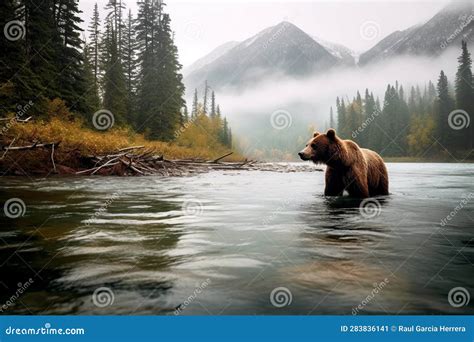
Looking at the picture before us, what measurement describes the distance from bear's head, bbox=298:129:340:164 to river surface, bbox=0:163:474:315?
228 centimetres

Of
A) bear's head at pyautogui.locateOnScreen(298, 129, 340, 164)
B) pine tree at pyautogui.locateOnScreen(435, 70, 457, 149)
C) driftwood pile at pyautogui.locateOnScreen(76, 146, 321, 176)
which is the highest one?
pine tree at pyautogui.locateOnScreen(435, 70, 457, 149)

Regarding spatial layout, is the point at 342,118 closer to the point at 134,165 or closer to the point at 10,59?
the point at 134,165

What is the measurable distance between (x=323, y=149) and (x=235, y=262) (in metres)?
6.38

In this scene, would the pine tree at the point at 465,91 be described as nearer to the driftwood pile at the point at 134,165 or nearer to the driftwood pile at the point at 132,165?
the driftwood pile at the point at 134,165

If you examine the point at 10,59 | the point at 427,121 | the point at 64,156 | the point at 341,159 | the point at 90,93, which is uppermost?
the point at 10,59

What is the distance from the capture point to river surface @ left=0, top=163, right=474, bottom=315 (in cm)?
297

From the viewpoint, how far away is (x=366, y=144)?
95438 mm

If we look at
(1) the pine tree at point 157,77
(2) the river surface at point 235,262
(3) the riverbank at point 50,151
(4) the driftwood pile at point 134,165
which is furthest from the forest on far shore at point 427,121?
(2) the river surface at point 235,262

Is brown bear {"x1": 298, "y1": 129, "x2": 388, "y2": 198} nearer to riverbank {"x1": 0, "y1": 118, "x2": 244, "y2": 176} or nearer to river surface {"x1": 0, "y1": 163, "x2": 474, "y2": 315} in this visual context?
river surface {"x1": 0, "y1": 163, "x2": 474, "y2": 315}

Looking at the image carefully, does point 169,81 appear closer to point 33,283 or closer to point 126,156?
point 126,156

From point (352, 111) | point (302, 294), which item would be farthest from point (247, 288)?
point (352, 111)

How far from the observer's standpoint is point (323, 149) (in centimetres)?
972

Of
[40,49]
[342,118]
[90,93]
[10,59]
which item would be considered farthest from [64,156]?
[342,118]

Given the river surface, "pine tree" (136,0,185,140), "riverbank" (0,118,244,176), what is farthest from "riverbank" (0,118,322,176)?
"pine tree" (136,0,185,140)
